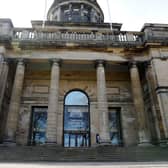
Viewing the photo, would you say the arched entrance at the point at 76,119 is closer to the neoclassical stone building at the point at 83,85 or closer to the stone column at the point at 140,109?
the neoclassical stone building at the point at 83,85

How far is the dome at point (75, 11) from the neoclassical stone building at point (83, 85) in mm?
9678

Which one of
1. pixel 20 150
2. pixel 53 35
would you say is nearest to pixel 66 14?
pixel 53 35

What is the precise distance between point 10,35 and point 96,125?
33.4 ft

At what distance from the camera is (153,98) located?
50.5 feet

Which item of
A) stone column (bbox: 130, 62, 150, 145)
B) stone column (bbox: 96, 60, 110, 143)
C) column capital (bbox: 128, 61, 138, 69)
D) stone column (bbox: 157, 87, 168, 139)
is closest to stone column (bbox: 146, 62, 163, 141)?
stone column (bbox: 157, 87, 168, 139)

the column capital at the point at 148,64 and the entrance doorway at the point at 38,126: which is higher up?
the column capital at the point at 148,64

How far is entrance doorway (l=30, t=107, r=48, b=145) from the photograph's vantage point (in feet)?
56.6

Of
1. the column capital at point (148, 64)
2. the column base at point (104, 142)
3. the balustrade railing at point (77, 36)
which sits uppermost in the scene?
the balustrade railing at point (77, 36)

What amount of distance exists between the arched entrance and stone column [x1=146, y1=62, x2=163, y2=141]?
5.71 meters

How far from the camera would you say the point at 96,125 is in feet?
57.8

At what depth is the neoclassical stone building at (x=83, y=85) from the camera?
48.5ft

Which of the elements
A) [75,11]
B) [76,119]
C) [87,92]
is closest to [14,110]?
[76,119]

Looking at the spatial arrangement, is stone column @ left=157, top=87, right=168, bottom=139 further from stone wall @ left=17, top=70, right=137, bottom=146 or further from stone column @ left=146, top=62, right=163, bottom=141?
stone wall @ left=17, top=70, right=137, bottom=146

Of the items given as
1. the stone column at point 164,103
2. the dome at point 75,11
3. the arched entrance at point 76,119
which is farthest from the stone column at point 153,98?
the dome at point 75,11
